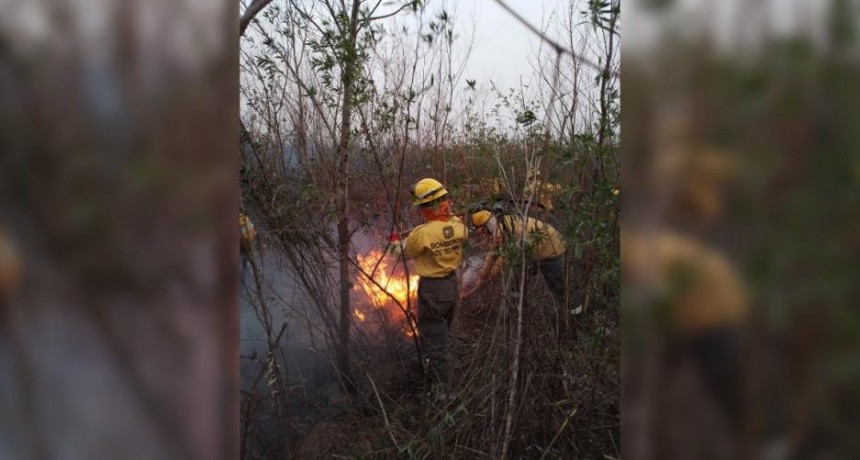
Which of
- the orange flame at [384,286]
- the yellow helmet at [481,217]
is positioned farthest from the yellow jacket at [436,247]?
the yellow helmet at [481,217]

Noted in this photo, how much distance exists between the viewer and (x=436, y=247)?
5016 mm

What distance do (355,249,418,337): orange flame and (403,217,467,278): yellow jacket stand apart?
0.20 m

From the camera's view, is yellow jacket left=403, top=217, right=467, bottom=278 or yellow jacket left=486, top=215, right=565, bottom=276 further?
yellow jacket left=403, top=217, right=467, bottom=278

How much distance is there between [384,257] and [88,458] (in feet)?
13.6

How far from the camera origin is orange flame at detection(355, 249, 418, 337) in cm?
493

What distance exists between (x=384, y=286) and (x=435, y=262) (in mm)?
473

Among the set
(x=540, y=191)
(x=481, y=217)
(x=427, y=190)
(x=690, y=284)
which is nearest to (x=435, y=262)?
(x=427, y=190)

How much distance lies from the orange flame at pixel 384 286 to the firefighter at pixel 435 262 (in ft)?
0.46

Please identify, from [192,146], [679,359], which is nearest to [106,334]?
[192,146]

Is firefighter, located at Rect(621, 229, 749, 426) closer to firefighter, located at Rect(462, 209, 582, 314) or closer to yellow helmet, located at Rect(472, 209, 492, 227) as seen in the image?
firefighter, located at Rect(462, 209, 582, 314)

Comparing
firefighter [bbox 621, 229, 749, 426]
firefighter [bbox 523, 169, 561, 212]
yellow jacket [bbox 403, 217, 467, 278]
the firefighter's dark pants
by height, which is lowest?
the firefighter's dark pants

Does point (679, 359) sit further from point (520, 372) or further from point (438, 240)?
point (438, 240)

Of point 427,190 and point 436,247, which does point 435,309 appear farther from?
point 427,190

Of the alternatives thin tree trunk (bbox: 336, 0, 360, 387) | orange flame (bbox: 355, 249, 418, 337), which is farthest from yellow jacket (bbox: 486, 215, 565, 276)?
orange flame (bbox: 355, 249, 418, 337)
